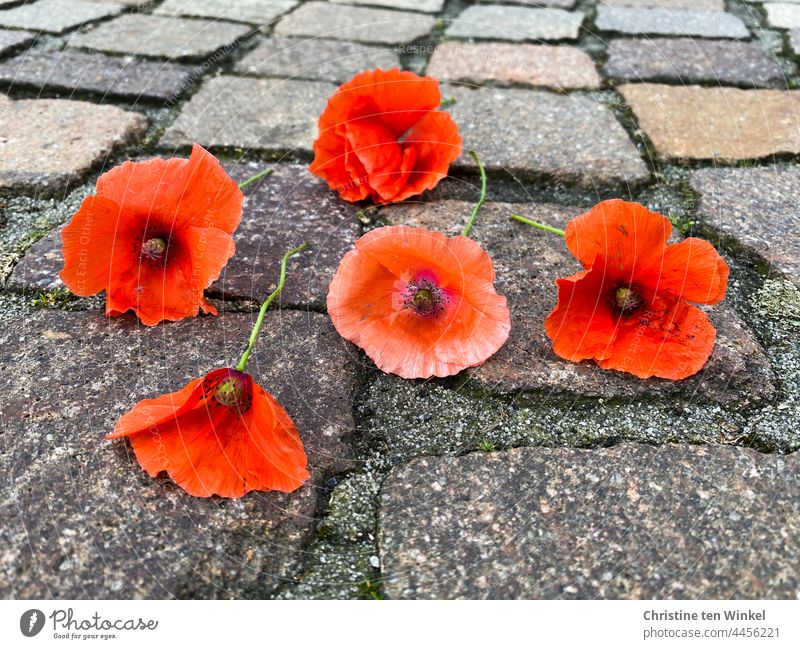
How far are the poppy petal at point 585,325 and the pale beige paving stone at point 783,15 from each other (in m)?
2.11

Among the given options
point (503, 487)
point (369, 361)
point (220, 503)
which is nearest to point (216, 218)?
point (369, 361)

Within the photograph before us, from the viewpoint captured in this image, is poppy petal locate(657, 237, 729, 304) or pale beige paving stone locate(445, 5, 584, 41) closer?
poppy petal locate(657, 237, 729, 304)

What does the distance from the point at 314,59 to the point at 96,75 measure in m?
0.72

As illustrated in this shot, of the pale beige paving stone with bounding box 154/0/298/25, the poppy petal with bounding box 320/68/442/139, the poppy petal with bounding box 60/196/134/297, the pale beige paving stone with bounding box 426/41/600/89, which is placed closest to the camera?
the poppy petal with bounding box 60/196/134/297

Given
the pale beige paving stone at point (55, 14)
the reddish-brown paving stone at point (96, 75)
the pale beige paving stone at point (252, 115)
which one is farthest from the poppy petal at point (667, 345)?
the pale beige paving stone at point (55, 14)

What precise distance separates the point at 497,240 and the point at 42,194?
1.14 metres

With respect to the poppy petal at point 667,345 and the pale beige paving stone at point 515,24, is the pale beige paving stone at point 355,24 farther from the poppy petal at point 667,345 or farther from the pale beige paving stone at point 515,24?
the poppy petal at point 667,345

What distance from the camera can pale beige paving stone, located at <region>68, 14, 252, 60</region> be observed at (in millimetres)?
2598

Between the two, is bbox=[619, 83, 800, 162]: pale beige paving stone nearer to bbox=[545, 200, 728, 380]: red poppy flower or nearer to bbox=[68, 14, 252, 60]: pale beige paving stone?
bbox=[545, 200, 728, 380]: red poppy flower

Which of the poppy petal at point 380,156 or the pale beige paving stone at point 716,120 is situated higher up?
the poppy petal at point 380,156

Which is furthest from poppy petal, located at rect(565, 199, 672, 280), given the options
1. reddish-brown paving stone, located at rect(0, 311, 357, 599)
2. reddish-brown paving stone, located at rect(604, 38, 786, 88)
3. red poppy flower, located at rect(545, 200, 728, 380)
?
reddish-brown paving stone, located at rect(604, 38, 786, 88)

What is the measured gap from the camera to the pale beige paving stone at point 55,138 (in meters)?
1.94

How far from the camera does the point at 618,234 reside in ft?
4.32

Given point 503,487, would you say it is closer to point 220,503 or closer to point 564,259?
point 220,503
